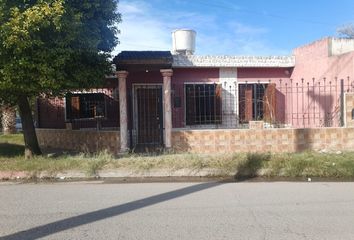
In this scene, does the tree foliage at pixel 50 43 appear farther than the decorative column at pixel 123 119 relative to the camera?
No

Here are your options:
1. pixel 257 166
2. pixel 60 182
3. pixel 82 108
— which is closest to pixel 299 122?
pixel 257 166

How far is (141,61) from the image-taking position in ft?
43.7

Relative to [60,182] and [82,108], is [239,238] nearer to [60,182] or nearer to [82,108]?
[60,182]

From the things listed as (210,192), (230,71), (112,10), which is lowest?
(210,192)

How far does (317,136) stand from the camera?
12602 mm

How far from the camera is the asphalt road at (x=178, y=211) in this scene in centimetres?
543

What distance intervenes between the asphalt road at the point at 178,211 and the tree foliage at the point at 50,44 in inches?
106

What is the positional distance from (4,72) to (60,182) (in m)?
2.86

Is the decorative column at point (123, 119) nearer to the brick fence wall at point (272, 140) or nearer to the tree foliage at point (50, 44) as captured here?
the tree foliage at point (50, 44)

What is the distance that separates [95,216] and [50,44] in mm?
5468

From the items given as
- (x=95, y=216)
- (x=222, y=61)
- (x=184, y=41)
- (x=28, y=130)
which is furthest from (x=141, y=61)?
(x=95, y=216)

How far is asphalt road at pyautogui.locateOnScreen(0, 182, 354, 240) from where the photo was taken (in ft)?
17.8

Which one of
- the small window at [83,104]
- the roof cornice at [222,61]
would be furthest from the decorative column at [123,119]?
the roof cornice at [222,61]

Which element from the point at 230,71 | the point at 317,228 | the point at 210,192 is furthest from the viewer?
the point at 230,71
